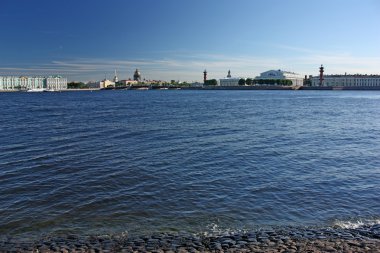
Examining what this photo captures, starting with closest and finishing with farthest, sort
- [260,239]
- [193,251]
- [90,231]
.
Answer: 1. [193,251]
2. [260,239]
3. [90,231]

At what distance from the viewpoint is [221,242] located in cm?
697

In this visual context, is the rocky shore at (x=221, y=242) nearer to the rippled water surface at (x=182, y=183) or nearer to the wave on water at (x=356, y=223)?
the wave on water at (x=356, y=223)

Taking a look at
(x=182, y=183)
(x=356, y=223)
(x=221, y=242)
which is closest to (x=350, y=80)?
(x=182, y=183)

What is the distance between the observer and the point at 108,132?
23.9 meters

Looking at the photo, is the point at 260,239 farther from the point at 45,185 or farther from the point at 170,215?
the point at 45,185

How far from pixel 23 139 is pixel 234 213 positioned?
1597 centimetres

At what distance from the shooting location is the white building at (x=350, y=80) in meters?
183

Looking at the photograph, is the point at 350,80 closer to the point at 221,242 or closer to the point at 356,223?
the point at 356,223

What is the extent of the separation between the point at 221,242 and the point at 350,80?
660 feet

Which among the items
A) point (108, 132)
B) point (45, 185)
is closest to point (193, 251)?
point (45, 185)

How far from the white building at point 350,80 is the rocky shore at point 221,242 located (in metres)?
196

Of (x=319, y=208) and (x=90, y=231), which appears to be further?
(x=319, y=208)

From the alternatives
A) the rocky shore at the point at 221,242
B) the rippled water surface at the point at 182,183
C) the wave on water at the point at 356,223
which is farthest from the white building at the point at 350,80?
the rocky shore at the point at 221,242

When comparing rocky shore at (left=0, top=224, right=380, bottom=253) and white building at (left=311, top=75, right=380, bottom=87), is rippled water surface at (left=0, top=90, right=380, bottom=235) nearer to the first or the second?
rocky shore at (left=0, top=224, right=380, bottom=253)
